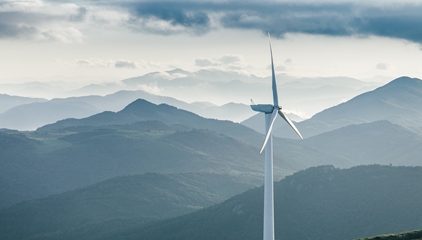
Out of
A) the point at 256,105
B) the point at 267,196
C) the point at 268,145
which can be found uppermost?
the point at 256,105

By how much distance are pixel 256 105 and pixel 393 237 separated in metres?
65.5

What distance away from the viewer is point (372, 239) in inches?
6993

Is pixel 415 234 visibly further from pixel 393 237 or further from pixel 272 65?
pixel 272 65

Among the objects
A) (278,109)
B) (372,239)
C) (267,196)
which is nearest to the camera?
(267,196)

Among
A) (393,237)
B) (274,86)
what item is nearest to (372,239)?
(393,237)

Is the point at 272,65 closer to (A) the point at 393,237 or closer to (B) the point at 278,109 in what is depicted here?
(B) the point at 278,109

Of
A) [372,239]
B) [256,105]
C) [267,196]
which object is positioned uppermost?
[256,105]

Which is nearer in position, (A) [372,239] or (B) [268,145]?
(B) [268,145]

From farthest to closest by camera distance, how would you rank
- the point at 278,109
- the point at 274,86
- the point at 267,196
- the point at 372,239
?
the point at 372,239 → the point at 274,86 → the point at 278,109 → the point at 267,196

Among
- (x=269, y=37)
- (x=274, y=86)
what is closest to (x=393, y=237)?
(x=274, y=86)

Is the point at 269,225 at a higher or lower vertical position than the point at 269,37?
lower

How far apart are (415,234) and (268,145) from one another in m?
71.1

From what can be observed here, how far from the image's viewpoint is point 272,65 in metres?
150

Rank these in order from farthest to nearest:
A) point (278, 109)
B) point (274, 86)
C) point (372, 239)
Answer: point (372, 239) → point (274, 86) → point (278, 109)
